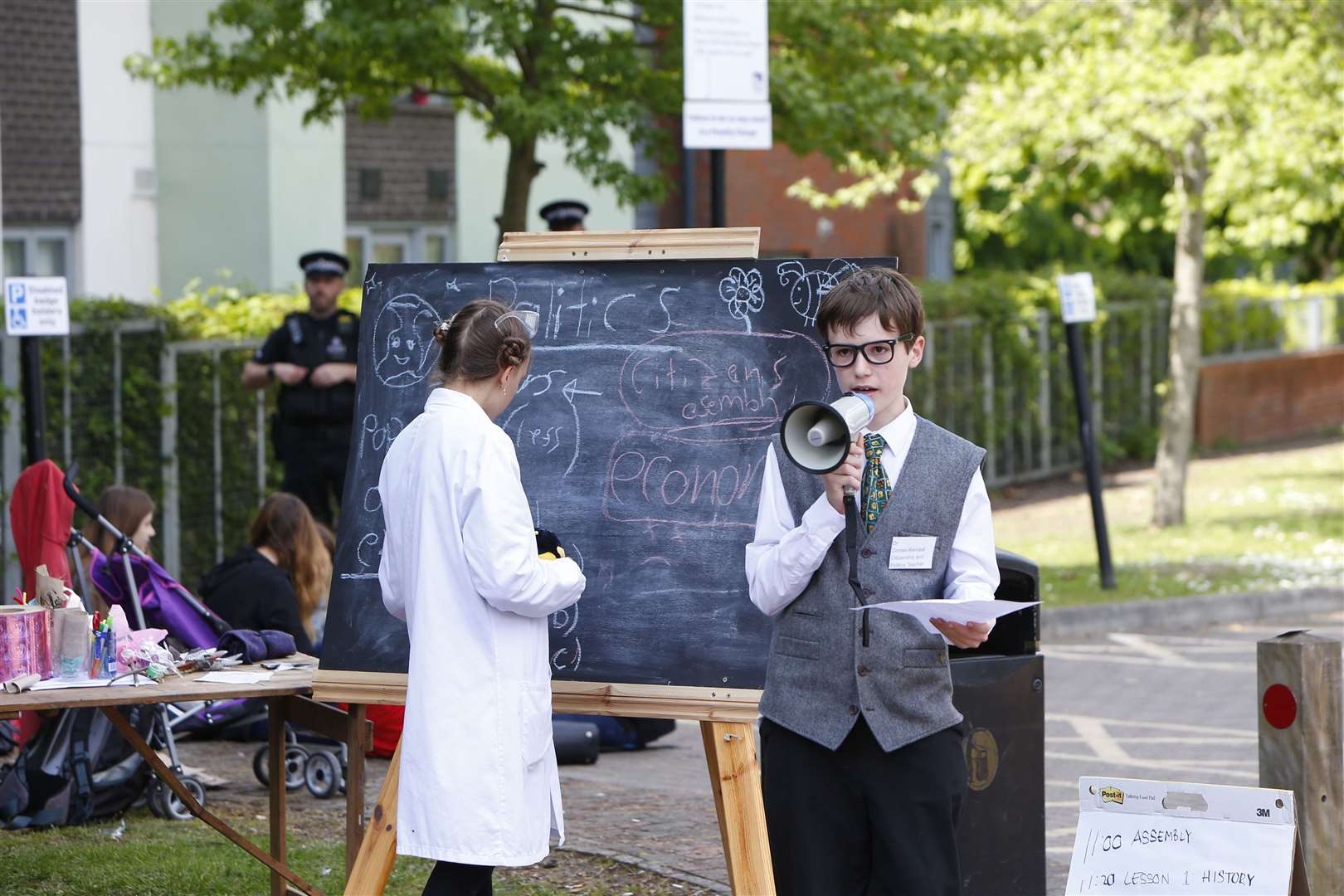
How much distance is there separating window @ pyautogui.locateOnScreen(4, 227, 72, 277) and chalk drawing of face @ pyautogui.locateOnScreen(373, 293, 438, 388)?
37.8ft

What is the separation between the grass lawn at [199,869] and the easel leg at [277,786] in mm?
312

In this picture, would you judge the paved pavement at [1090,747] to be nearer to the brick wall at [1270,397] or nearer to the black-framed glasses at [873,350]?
the black-framed glasses at [873,350]

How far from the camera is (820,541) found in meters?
3.99

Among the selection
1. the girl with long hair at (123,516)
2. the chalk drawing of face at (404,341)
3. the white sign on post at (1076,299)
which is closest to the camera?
the chalk drawing of face at (404,341)

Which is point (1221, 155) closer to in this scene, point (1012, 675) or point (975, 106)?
point (975, 106)

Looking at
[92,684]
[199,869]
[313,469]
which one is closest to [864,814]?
[92,684]

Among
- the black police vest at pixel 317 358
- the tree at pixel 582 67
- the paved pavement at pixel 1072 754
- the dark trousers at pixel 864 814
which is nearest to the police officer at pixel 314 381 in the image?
the black police vest at pixel 317 358

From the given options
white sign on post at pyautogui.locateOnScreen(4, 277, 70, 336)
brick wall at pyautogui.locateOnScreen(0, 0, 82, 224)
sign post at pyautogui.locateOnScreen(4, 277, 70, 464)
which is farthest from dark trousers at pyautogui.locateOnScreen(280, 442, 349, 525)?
brick wall at pyautogui.locateOnScreen(0, 0, 82, 224)

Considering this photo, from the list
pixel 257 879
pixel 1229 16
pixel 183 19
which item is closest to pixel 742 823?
pixel 257 879

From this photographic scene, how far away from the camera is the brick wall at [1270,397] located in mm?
22594

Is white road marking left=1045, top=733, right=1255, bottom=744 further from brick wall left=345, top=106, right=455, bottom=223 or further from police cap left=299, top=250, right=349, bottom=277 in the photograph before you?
brick wall left=345, top=106, right=455, bottom=223

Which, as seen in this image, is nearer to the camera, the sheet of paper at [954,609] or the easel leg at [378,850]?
the sheet of paper at [954,609]

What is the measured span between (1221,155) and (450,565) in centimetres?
1301

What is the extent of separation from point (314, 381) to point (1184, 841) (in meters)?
6.95
